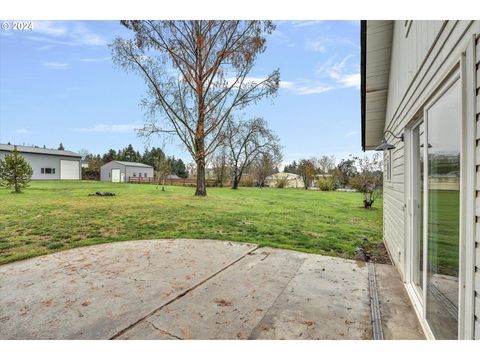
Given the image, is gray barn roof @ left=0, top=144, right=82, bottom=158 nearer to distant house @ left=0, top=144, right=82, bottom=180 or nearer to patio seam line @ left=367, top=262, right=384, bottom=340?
distant house @ left=0, top=144, right=82, bottom=180

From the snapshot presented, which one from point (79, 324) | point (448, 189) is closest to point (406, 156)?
point (448, 189)

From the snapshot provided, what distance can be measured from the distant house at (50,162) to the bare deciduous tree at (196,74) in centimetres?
184

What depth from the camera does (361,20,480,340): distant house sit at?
0.93 meters

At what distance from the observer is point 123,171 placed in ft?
Answer: 28.2

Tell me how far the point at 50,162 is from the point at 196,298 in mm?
5113

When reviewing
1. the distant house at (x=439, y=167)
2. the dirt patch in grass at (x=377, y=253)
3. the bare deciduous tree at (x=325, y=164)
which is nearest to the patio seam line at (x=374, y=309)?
the distant house at (x=439, y=167)

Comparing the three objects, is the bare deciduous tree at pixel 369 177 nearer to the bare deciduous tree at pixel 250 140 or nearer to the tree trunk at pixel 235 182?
the bare deciduous tree at pixel 250 140

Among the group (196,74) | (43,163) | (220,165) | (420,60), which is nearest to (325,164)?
(220,165)

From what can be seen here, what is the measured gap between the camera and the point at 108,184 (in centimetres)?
738

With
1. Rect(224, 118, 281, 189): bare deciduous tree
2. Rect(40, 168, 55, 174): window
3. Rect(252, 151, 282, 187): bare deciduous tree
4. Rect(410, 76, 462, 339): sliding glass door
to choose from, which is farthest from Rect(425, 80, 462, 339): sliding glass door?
Rect(40, 168, 55, 174): window
